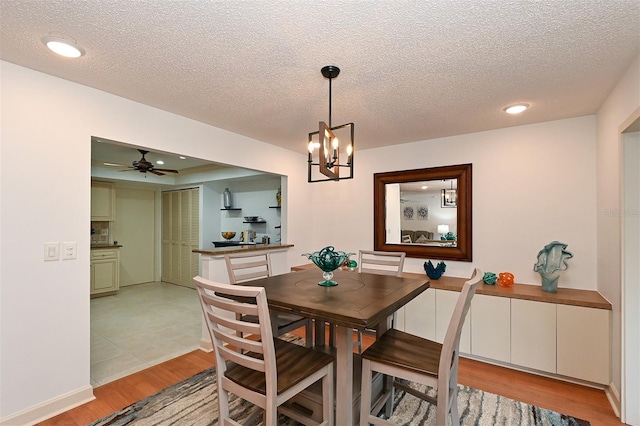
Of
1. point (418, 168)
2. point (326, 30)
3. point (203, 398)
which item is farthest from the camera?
point (418, 168)

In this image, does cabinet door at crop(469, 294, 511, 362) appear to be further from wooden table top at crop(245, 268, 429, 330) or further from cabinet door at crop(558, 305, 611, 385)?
wooden table top at crop(245, 268, 429, 330)

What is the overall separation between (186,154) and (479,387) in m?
3.33

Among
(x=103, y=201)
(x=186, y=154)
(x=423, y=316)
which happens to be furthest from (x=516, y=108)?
(x=103, y=201)

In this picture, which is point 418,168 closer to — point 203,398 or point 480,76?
point 480,76

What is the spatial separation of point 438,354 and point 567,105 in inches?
92.7

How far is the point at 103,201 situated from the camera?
17.9ft

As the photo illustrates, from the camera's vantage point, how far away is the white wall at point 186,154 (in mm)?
1930

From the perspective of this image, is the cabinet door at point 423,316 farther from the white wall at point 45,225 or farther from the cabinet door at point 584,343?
the white wall at point 45,225

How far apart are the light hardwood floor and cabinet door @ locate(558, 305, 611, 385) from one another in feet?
0.47

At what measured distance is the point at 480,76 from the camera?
2.03 metres

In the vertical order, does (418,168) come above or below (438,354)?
above

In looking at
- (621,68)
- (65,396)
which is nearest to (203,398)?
(65,396)

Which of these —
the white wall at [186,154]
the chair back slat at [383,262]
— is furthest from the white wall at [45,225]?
the chair back slat at [383,262]

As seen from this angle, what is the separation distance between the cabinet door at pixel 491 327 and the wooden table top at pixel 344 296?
102 centimetres
